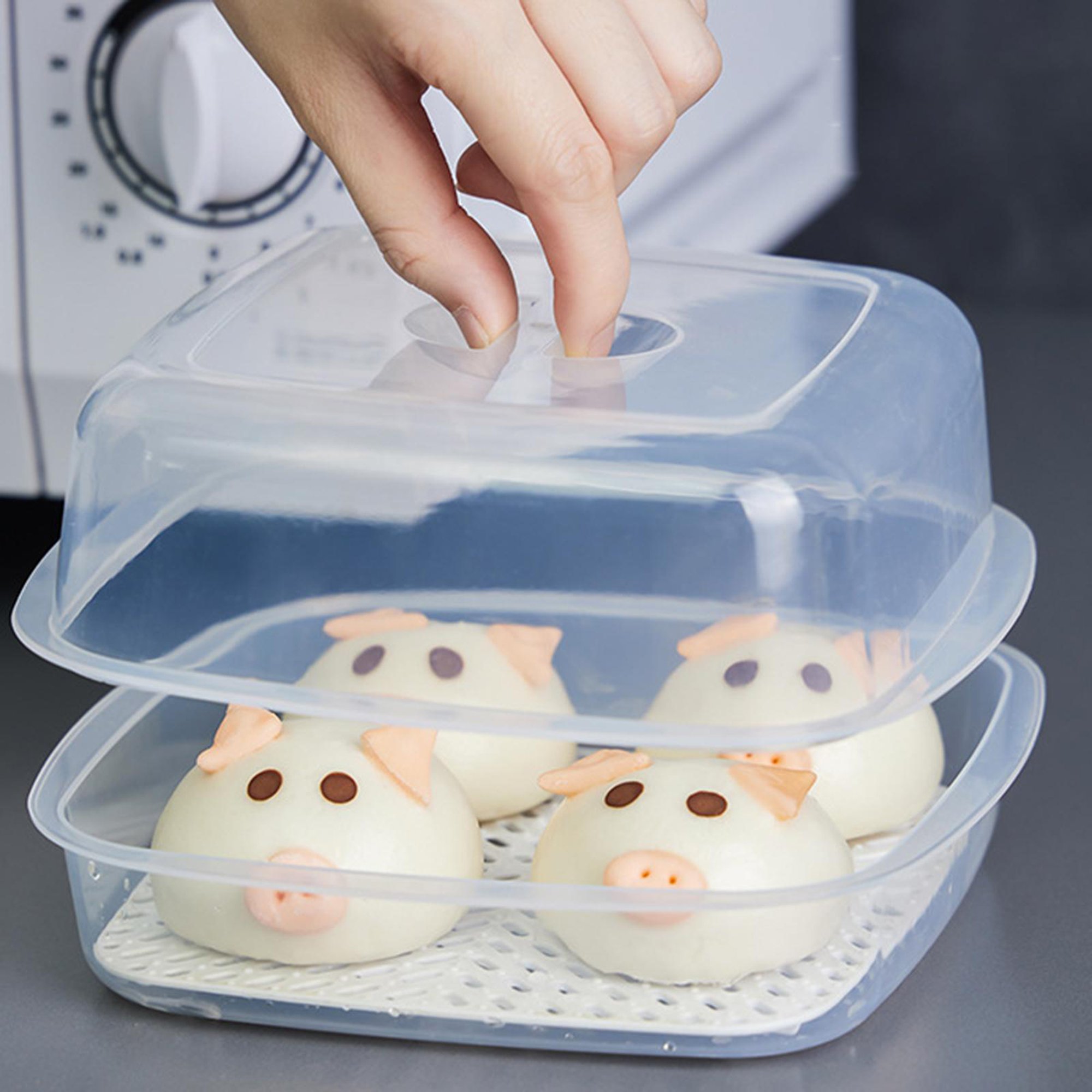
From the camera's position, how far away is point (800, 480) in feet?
1.66

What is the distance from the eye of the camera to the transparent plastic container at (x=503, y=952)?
506 millimetres

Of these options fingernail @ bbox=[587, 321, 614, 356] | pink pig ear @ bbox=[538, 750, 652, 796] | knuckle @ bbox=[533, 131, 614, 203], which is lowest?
pink pig ear @ bbox=[538, 750, 652, 796]

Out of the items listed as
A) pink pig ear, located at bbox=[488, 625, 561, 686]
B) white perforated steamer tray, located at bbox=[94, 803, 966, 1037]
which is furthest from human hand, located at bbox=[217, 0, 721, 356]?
white perforated steamer tray, located at bbox=[94, 803, 966, 1037]

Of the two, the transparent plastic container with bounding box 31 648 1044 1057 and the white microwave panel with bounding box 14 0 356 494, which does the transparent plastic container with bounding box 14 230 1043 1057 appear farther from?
the white microwave panel with bounding box 14 0 356 494

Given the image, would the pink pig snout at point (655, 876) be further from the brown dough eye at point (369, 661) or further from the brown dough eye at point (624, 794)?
the brown dough eye at point (369, 661)

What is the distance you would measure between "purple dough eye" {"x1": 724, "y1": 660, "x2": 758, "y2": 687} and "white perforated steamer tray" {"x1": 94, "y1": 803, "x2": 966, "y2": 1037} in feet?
0.25

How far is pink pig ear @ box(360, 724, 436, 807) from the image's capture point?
21.6 inches

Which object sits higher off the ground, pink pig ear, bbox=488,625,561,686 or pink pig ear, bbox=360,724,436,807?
pink pig ear, bbox=488,625,561,686

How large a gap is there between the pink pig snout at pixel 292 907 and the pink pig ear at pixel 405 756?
0.04m

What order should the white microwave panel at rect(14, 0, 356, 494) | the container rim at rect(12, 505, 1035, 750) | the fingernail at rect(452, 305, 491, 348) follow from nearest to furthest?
the container rim at rect(12, 505, 1035, 750) < the fingernail at rect(452, 305, 491, 348) < the white microwave panel at rect(14, 0, 356, 494)

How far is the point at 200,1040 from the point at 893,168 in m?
0.89

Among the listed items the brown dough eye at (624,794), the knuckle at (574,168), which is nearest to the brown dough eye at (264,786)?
the brown dough eye at (624,794)

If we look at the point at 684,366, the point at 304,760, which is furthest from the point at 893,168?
the point at 304,760

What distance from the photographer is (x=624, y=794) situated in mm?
541
